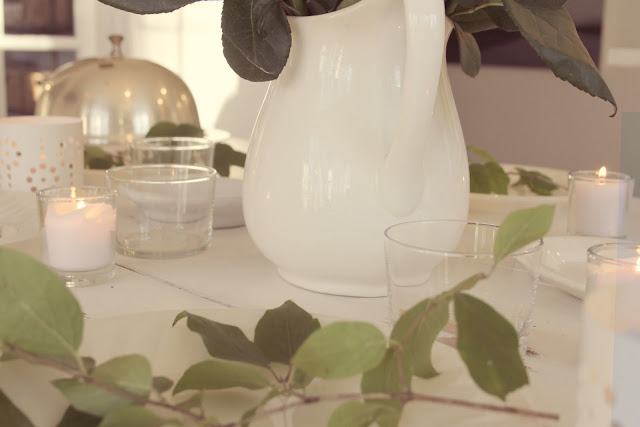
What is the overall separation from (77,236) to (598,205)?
1.49ft

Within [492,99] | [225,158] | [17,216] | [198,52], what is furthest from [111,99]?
[198,52]

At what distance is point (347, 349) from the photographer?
25cm

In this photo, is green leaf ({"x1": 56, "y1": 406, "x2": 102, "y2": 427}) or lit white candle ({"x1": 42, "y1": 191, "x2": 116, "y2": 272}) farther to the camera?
lit white candle ({"x1": 42, "y1": 191, "x2": 116, "y2": 272})

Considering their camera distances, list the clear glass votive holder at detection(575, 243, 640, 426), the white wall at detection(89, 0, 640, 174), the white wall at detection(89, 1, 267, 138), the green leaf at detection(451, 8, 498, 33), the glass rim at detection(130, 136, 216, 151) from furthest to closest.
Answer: the white wall at detection(89, 1, 267, 138), the white wall at detection(89, 0, 640, 174), the glass rim at detection(130, 136, 216, 151), the green leaf at detection(451, 8, 498, 33), the clear glass votive holder at detection(575, 243, 640, 426)

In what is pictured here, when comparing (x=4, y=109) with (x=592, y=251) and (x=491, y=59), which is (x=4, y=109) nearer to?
(x=491, y=59)

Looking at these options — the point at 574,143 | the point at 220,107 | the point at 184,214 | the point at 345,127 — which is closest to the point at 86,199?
the point at 184,214

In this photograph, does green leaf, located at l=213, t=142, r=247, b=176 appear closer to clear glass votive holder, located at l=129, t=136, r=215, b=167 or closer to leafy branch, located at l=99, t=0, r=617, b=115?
clear glass votive holder, located at l=129, t=136, r=215, b=167

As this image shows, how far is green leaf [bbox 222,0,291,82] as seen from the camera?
1.56 feet

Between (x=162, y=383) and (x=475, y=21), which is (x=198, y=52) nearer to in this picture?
(x=475, y=21)

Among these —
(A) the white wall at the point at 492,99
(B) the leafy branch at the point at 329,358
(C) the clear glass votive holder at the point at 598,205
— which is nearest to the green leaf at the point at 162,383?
(B) the leafy branch at the point at 329,358

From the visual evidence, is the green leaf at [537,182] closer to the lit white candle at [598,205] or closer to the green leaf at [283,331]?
the lit white candle at [598,205]

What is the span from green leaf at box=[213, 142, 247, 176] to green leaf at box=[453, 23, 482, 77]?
0.36 meters

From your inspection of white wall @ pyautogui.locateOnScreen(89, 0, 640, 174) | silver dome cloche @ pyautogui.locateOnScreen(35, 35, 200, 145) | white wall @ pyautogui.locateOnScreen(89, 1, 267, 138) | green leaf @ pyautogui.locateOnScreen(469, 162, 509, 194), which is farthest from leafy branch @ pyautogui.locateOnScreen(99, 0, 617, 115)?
white wall @ pyautogui.locateOnScreen(89, 1, 267, 138)

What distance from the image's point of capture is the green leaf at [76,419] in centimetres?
28
